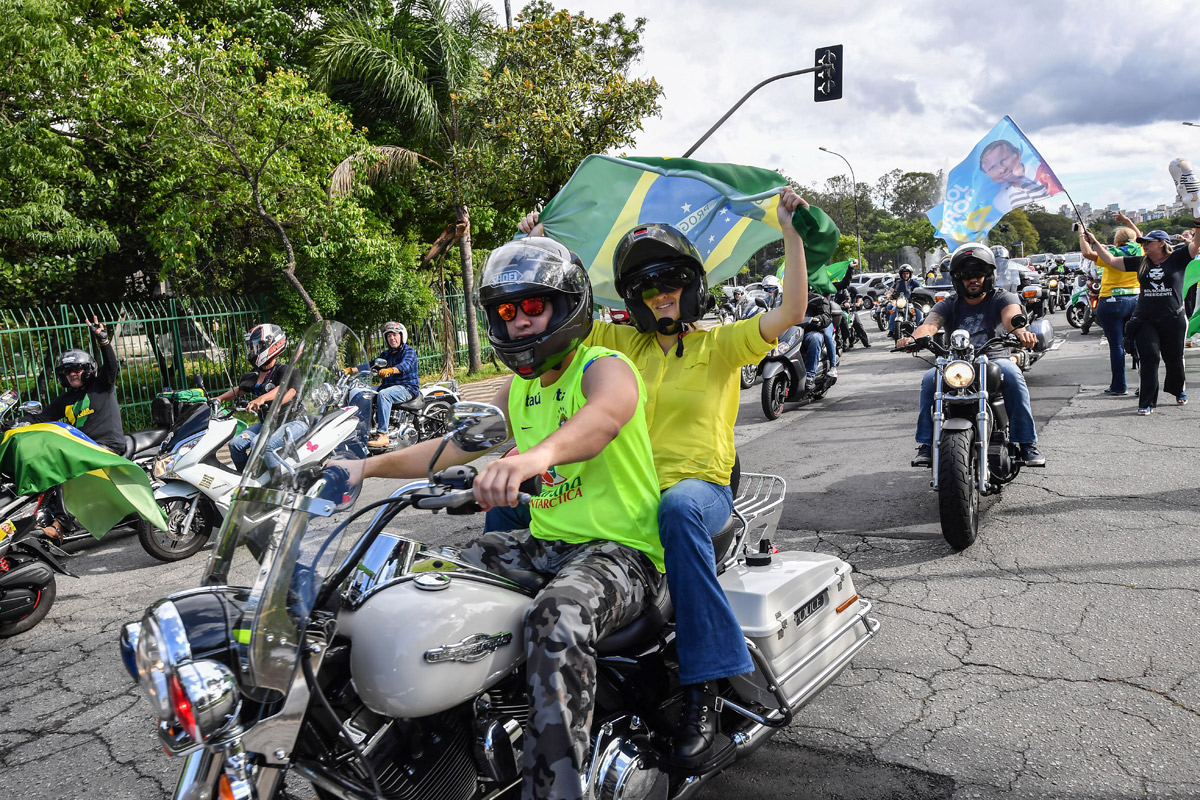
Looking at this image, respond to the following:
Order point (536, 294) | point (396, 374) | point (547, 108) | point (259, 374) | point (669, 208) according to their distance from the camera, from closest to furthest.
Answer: point (536, 294) → point (669, 208) → point (259, 374) → point (396, 374) → point (547, 108)

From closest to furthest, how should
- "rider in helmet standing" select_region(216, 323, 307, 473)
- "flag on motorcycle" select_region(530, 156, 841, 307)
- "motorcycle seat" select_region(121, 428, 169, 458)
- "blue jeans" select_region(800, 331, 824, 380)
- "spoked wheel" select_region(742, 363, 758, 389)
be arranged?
"flag on motorcycle" select_region(530, 156, 841, 307) → "rider in helmet standing" select_region(216, 323, 307, 473) → "motorcycle seat" select_region(121, 428, 169, 458) → "blue jeans" select_region(800, 331, 824, 380) → "spoked wheel" select_region(742, 363, 758, 389)

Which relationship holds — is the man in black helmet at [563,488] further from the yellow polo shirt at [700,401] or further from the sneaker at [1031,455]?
the sneaker at [1031,455]

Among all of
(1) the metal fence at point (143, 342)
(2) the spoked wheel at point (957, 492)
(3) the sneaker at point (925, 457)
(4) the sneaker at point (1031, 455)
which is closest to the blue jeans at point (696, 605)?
(2) the spoked wheel at point (957, 492)

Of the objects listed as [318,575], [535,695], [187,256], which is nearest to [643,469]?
[535,695]

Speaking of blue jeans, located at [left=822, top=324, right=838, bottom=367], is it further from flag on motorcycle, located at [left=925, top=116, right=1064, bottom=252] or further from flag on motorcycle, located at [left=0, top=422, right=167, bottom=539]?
flag on motorcycle, located at [left=0, top=422, right=167, bottom=539]

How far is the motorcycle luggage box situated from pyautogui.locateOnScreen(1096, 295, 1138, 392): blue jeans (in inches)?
326

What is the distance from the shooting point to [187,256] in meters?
14.0

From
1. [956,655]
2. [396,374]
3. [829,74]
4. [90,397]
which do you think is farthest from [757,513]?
[829,74]

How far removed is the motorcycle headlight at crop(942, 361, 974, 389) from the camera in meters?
5.33

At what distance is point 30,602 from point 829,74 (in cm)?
1745

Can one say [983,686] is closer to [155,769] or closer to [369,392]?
[369,392]

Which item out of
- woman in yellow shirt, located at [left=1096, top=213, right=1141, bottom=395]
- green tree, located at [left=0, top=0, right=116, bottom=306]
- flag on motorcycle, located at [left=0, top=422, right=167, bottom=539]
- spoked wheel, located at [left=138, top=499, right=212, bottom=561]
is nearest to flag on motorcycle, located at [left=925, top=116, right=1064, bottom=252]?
woman in yellow shirt, located at [left=1096, top=213, right=1141, bottom=395]

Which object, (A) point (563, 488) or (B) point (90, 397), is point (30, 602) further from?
(A) point (563, 488)

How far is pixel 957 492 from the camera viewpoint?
4.83 meters
